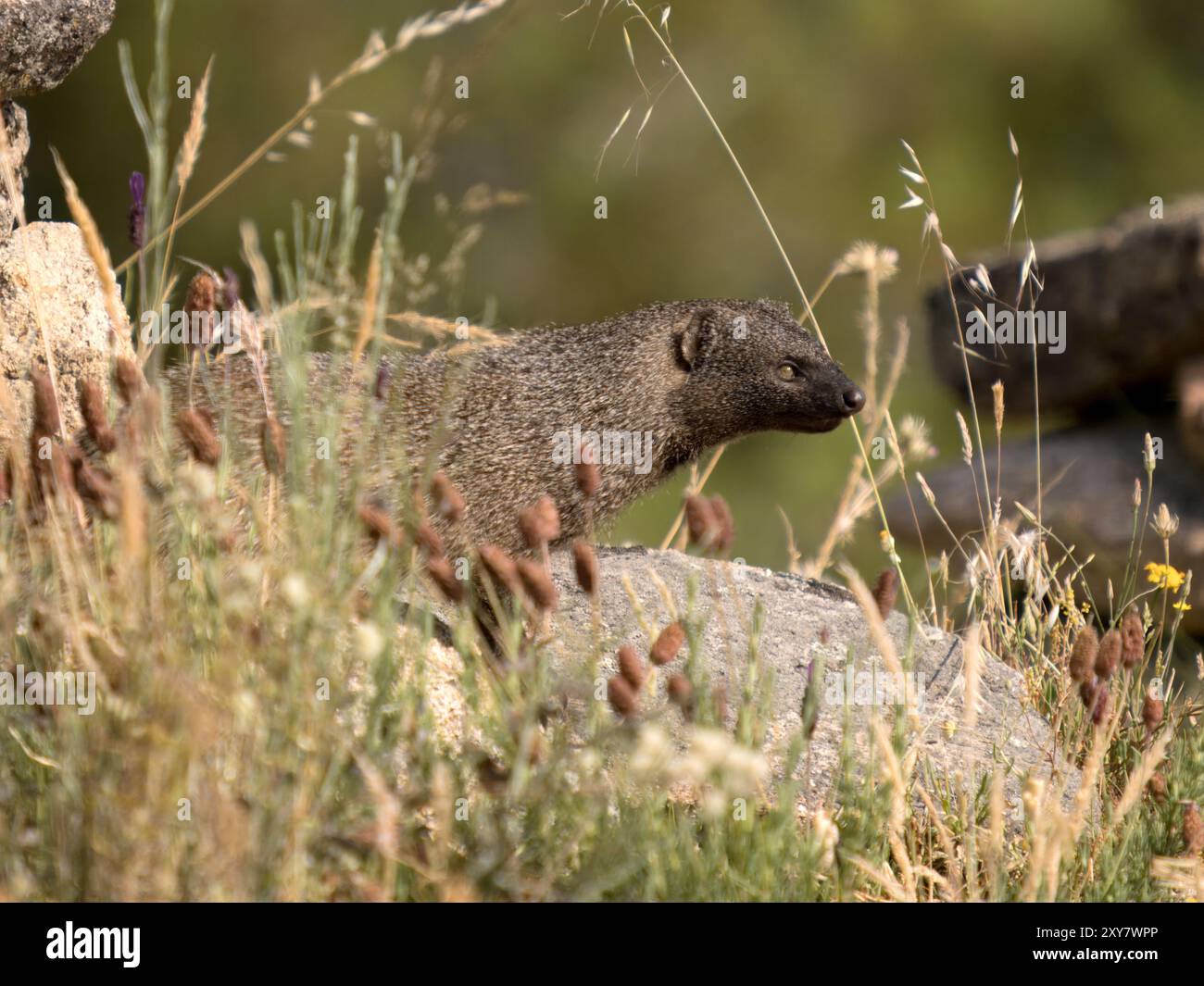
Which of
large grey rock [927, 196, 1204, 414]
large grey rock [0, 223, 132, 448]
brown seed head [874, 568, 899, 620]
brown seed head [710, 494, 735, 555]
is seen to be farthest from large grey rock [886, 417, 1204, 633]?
brown seed head [710, 494, 735, 555]

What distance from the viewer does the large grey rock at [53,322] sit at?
10.8ft

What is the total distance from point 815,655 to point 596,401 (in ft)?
3.56

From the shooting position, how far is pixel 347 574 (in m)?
1.99

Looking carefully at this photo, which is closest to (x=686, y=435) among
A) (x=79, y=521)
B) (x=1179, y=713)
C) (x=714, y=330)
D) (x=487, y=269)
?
(x=714, y=330)

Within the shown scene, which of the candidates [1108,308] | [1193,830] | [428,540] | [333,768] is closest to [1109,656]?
[1193,830]

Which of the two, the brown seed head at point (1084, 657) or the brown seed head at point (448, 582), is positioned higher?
the brown seed head at point (448, 582)

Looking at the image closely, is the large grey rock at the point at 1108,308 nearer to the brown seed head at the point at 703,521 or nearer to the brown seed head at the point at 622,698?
the brown seed head at the point at 703,521

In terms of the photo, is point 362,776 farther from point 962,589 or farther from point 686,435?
point 686,435

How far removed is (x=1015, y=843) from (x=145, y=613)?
1.69 m

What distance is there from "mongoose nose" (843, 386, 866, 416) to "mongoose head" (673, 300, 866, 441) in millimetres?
28

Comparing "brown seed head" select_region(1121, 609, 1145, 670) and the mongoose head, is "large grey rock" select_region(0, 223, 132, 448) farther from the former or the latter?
"brown seed head" select_region(1121, 609, 1145, 670)

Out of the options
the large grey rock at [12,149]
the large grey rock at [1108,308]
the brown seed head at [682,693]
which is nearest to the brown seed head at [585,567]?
the brown seed head at [682,693]

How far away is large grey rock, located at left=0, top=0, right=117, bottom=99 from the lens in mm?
3195

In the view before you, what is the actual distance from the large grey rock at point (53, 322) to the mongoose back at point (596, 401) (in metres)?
0.24
